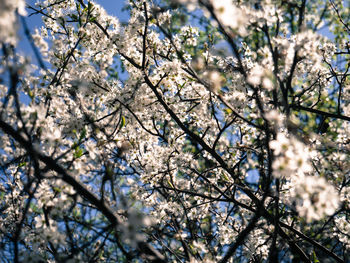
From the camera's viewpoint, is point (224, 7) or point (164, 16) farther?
point (164, 16)

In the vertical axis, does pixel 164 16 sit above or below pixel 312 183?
above

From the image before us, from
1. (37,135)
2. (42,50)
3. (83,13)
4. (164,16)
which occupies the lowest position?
(37,135)

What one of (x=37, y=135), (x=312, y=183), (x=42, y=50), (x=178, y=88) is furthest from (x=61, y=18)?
(x=312, y=183)

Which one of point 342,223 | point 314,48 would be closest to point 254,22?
point 314,48

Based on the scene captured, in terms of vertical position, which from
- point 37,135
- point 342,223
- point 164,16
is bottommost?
point 37,135

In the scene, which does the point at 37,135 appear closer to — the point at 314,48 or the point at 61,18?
the point at 61,18

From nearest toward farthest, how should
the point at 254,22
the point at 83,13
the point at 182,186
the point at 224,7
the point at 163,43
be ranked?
the point at 224,7
the point at 254,22
the point at 83,13
the point at 163,43
the point at 182,186

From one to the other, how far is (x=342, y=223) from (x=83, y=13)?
4.71 m

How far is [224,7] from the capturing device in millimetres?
1906

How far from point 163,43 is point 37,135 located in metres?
2.63

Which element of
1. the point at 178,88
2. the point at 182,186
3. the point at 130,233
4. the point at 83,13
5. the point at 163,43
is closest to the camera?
the point at 130,233

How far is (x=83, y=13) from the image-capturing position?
153 inches

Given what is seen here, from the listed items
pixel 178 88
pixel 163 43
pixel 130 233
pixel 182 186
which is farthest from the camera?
pixel 182 186

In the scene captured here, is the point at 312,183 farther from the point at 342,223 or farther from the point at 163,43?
the point at 163,43
